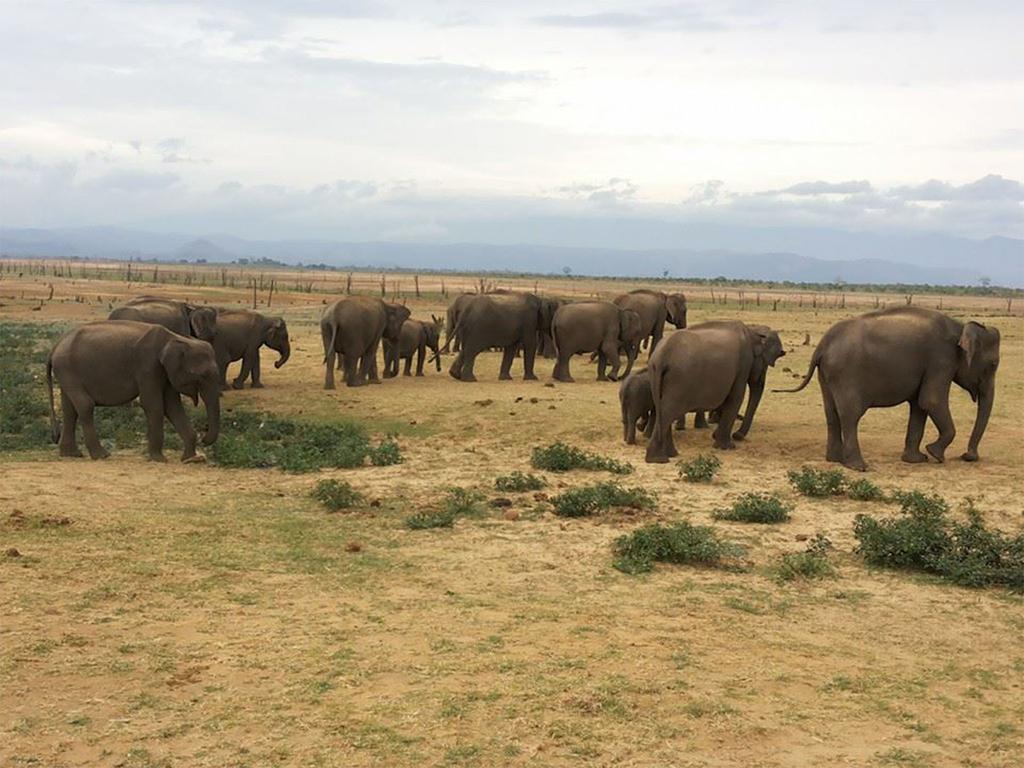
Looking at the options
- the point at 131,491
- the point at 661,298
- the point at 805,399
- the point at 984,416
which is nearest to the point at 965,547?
the point at 984,416

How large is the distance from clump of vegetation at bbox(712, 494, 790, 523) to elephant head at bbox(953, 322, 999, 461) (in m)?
5.52

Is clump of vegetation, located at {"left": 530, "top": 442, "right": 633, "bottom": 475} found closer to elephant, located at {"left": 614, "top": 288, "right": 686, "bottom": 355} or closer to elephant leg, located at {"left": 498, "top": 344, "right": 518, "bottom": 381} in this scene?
elephant leg, located at {"left": 498, "top": 344, "right": 518, "bottom": 381}

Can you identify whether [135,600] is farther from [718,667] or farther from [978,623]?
[978,623]

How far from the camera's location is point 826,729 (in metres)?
6.81

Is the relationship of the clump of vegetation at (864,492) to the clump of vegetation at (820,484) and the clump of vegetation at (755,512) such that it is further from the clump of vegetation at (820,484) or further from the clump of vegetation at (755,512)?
the clump of vegetation at (755,512)

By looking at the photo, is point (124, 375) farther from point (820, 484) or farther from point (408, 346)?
point (408, 346)

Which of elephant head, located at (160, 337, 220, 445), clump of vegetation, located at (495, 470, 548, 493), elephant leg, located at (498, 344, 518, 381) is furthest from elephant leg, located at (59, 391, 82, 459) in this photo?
elephant leg, located at (498, 344, 518, 381)

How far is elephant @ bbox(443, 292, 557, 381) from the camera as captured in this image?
26.2 meters

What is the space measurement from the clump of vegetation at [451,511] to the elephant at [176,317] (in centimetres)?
949

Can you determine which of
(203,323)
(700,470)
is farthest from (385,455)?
(203,323)

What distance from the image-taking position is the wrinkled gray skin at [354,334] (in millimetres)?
24156

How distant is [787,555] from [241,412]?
1258cm

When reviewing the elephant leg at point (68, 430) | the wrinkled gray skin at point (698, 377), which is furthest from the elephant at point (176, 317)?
the wrinkled gray skin at point (698, 377)

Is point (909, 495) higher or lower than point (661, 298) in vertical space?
lower
